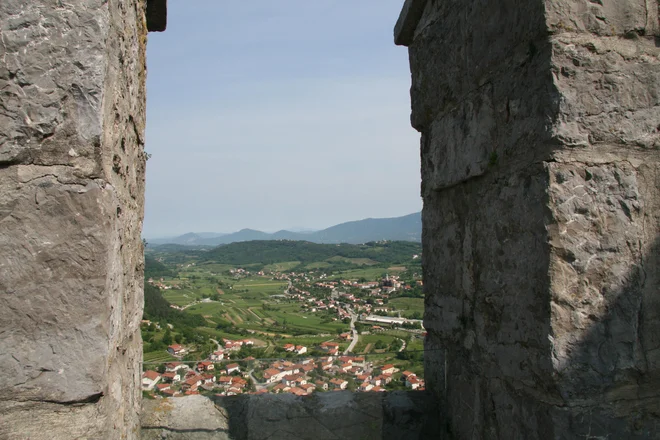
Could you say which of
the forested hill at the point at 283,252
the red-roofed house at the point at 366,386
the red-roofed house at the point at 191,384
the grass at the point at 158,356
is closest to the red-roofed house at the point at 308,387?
the red-roofed house at the point at 366,386

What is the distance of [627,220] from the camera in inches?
61.6

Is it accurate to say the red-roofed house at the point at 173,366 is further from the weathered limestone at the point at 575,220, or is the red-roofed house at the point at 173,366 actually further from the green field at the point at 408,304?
the green field at the point at 408,304

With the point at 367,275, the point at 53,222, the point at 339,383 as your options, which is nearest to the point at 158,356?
the point at 339,383

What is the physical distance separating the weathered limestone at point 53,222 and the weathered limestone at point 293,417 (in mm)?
877

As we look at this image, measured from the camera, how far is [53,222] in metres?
1.30

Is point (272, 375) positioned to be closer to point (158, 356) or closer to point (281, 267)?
point (158, 356)

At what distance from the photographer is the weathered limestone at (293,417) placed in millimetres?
2191

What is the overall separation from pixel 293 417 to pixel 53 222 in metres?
1.44

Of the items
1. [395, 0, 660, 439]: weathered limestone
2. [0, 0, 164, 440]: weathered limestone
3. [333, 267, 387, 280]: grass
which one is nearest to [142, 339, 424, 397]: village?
[395, 0, 660, 439]: weathered limestone

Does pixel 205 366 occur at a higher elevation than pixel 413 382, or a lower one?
higher

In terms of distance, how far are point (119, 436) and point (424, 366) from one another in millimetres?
1477

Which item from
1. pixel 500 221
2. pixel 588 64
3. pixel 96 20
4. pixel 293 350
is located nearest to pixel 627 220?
pixel 500 221

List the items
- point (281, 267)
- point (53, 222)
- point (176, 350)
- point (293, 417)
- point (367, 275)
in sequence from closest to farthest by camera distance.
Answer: point (53, 222)
point (293, 417)
point (176, 350)
point (367, 275)
point (281, 267)

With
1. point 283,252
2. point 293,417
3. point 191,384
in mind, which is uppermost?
point 191,384
